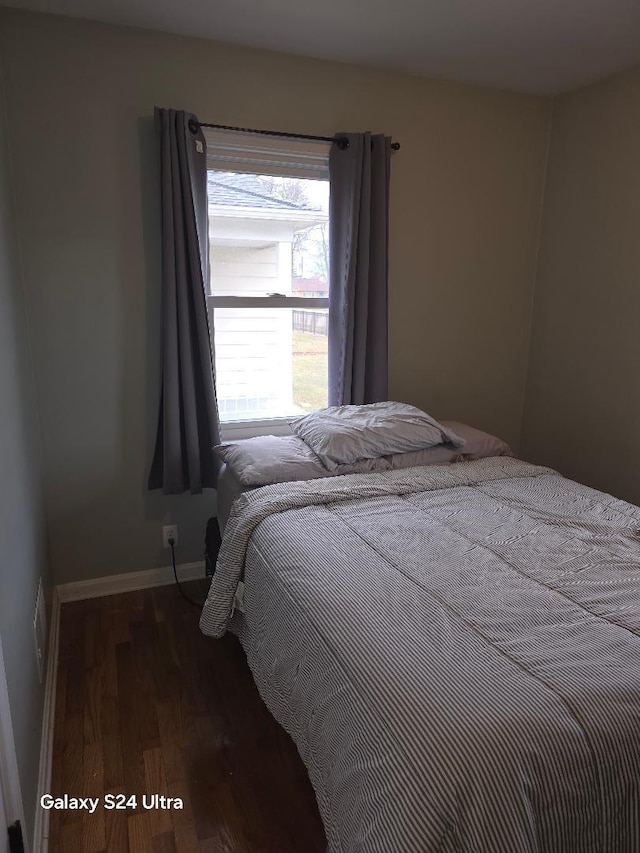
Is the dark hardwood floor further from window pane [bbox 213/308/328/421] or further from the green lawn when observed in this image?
the green lawn

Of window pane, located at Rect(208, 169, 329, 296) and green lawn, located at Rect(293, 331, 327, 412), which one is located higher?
window pane, located at Rect(208, 169, 329, 296)

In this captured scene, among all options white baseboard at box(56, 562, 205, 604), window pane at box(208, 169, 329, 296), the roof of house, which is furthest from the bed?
the roof of house

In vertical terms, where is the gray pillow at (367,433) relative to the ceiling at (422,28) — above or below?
below

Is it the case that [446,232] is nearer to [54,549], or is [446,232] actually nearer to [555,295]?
[555,295]

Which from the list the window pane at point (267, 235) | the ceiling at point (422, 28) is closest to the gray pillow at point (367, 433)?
the window pane at point (267, 235)

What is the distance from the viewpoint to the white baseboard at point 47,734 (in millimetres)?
1431

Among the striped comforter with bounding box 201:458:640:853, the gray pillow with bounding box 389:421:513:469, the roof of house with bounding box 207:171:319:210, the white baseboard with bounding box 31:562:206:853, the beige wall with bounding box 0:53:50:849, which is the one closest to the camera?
the striped comforter with bounding box 201:458:640:853

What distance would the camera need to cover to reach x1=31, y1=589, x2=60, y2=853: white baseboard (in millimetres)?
1431

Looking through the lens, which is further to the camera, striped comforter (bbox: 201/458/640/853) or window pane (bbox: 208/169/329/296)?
window pane (bbox: 208/169/329/296)

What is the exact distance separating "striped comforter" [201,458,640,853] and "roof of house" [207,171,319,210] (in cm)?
144

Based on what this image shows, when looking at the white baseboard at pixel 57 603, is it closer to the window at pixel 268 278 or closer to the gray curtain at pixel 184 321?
the gray curtain at pixel 184 321

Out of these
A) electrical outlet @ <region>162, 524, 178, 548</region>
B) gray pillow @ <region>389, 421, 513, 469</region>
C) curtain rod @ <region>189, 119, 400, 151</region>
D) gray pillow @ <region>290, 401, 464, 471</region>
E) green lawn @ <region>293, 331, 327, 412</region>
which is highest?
curtain rod @ <region>189, 119, 400, 151</region>

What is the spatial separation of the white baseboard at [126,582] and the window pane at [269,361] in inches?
31.2

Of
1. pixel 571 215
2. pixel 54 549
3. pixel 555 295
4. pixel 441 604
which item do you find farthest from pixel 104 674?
pixel 571 215
